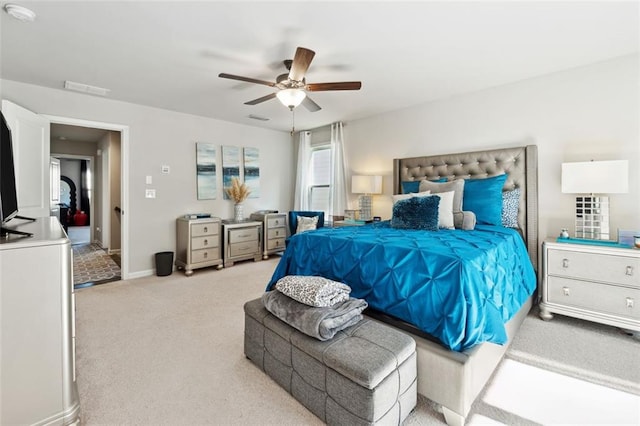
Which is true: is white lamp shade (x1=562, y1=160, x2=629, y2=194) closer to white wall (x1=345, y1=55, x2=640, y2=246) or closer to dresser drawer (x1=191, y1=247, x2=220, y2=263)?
white wall (x1=345, y1=55, x2=640, y2=246)

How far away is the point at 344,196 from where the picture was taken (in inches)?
200

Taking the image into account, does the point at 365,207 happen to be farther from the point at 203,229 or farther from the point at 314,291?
the point at 314,291

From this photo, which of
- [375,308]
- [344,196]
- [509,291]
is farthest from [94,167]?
[509,291]

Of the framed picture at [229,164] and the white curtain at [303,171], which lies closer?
the framed picture at [229,164]

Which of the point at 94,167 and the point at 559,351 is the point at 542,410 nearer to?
the point at 559,351

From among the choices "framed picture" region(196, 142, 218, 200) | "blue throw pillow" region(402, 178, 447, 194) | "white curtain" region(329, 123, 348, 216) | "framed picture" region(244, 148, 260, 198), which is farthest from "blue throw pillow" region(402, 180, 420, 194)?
"framed picture" region(196, 142, 218, 200)

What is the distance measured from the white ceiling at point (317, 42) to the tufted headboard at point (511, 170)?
82 cm

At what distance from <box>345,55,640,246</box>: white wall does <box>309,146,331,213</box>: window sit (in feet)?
6.09

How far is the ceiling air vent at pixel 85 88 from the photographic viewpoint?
334 centimetres

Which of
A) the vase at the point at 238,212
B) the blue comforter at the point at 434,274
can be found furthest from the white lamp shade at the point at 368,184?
the vase at the point at 238,212

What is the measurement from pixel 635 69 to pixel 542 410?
3.09 meters

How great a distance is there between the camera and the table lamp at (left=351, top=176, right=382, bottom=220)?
14.4ft

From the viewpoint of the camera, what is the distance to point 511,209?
10.3 ft

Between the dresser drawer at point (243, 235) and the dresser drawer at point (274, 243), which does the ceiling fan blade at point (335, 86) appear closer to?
the dresser drawer at point (243, 235)
